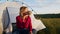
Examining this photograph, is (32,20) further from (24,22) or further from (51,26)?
(51,26)

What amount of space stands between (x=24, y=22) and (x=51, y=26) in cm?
34

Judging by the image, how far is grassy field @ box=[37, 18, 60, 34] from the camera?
1645mm

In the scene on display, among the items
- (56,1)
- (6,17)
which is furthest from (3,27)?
(56,1)

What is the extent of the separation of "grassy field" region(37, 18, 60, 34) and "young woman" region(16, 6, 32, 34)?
147mm

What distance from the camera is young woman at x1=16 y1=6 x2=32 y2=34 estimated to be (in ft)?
5.06

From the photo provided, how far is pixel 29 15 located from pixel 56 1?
51cm

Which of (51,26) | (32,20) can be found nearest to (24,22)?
(32,20)

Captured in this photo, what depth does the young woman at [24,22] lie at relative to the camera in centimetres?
154

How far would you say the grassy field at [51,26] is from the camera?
5.40 ft

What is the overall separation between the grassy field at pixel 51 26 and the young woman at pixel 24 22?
0.15m

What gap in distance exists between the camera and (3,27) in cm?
164

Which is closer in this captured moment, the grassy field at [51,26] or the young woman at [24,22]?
the young woman at [24,22]

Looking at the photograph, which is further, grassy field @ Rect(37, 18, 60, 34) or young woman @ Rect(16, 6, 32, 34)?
grassy field @ Rect(37, 18, 60, 34)

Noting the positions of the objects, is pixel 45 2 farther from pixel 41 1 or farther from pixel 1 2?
pixel 1 2
